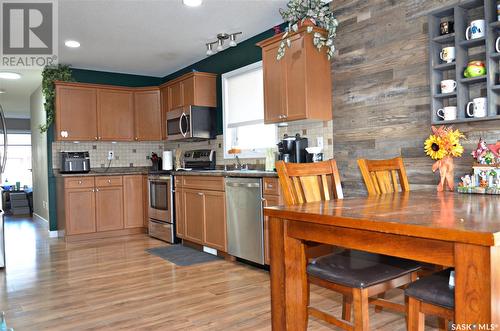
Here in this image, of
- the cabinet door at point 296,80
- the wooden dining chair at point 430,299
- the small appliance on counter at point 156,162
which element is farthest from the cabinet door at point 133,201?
the wooden dining chair at point 430,299

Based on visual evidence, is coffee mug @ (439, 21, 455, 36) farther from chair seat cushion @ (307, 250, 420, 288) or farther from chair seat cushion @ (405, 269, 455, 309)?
chair seat cushion @ (405, 269, 455, 309)

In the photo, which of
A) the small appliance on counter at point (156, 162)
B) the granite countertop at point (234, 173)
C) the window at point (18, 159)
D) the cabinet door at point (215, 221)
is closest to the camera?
the granite countertop at point (234, 173)

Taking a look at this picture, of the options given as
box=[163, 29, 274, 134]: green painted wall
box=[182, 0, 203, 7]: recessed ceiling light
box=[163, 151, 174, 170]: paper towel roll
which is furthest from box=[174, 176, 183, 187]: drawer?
box=[182, 0, 203, 7]: recessed ceiling light

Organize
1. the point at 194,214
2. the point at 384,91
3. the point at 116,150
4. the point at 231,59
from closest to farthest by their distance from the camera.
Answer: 1. the point at 384,91
2. the point at 194,214
3. the point at 231,59
4. the point at 116,150

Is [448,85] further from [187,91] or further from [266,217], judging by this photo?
[187,91]

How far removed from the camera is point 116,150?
6.43 meters

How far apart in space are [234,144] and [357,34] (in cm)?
223

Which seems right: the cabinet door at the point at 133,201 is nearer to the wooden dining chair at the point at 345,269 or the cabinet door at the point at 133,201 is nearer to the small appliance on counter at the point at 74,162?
the small appliance on counter at the point at 74,162

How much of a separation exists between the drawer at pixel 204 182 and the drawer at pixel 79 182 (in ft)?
5.22

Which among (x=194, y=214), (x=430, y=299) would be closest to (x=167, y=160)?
(x=194, y=214)

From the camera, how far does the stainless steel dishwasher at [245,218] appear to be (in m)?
3.57

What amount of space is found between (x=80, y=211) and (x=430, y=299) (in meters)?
5.06

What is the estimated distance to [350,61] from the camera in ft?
11.7

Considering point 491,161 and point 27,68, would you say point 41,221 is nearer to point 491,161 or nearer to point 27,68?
point 27,68
